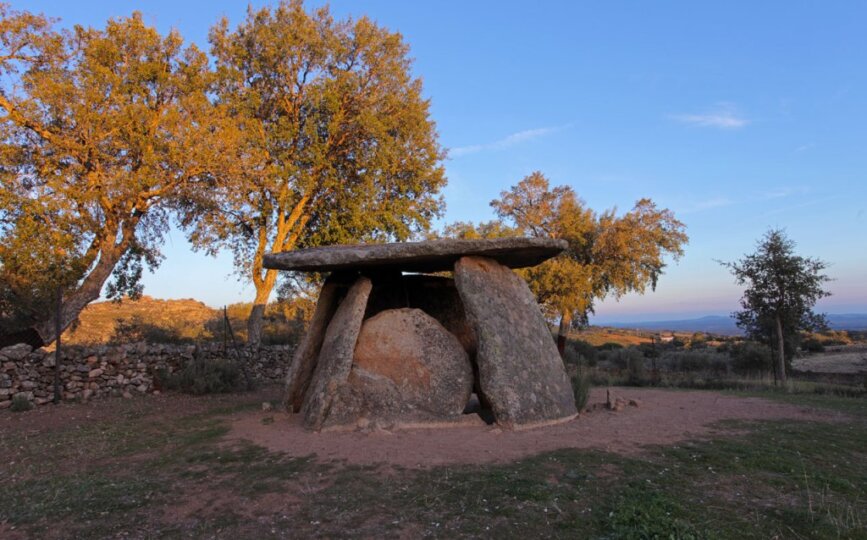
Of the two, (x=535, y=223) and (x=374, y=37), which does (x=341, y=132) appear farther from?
(x=535, y=223)

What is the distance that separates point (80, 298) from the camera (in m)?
13.6

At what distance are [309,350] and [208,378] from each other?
4.59 meters

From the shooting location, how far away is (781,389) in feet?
46.4

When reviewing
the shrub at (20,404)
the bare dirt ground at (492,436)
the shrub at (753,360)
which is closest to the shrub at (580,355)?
the shrub at (753,360)

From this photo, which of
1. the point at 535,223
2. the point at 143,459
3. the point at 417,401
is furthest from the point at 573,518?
the point at 535,223

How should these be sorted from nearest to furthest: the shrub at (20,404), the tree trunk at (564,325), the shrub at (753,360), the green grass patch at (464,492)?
the green grass patch at (464,492) → the shrub at (20,404) → the shrub at (753,360) → the tree trunk at (564,325)

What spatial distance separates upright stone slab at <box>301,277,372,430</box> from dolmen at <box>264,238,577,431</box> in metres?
0.02

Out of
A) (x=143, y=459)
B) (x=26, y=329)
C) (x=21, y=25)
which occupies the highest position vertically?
(x=21, y=25)

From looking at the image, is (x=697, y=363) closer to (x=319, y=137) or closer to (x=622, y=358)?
(x=622, y=358)

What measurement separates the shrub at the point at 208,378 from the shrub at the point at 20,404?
3038 millimetres

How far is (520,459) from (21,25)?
14.9m

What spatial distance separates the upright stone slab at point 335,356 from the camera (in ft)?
27.6

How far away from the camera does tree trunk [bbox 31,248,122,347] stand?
13.2m

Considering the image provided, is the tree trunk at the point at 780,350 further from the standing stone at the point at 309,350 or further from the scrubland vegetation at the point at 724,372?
the standing stone at the point at 309,350
